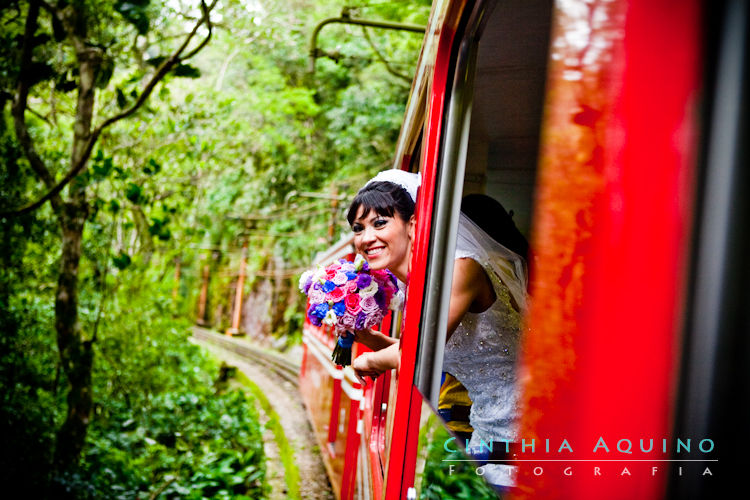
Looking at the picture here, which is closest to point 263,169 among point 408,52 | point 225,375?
point 225,375

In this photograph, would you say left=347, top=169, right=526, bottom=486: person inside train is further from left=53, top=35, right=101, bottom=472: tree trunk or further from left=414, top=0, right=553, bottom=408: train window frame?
left=53, top=35, right=101, bottom=472: tree trunk

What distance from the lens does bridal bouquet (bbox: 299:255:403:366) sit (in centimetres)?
239

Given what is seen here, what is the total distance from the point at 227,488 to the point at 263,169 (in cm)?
1708

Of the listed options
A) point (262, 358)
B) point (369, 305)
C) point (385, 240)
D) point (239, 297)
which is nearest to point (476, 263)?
point (385, 240)

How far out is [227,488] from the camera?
6.84m

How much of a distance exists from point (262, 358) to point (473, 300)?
19.5 m

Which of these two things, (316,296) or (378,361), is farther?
(316,296)

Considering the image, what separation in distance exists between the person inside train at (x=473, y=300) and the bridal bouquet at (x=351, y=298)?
28cm

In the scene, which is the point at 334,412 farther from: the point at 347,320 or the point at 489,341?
the point at 489,341

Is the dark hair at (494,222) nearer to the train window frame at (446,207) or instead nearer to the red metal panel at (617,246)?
the train window frame at (446,207)

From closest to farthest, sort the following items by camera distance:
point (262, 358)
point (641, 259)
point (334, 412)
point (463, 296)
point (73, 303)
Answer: point (641, 259) → point (463, 296) → point (73, 303) → point (334, 412) → point (262, 358)

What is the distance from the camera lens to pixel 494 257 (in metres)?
1.82

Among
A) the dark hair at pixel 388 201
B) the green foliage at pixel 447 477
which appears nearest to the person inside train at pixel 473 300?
the dark hair at pixel 388 201

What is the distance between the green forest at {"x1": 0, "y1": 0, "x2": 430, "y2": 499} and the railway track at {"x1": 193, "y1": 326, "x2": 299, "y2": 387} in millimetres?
2020
